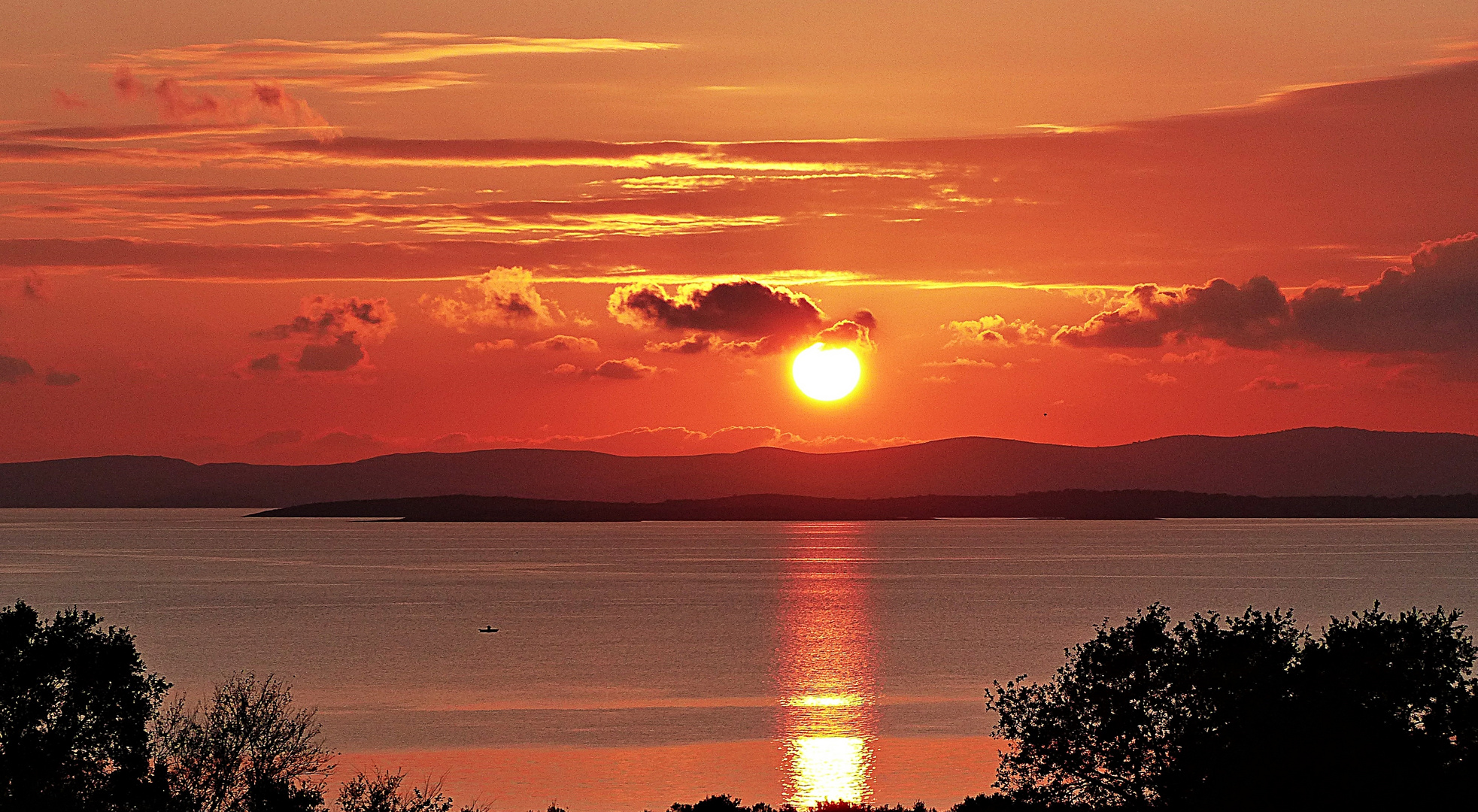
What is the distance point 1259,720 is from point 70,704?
36.1 meters

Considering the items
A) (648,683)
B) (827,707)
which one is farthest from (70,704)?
(648,683)

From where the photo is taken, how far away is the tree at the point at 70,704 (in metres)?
43.1

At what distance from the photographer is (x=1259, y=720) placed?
44.1 m

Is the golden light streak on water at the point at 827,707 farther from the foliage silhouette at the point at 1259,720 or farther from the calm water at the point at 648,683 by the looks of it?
the foliage silhouette at the point at 1259,720

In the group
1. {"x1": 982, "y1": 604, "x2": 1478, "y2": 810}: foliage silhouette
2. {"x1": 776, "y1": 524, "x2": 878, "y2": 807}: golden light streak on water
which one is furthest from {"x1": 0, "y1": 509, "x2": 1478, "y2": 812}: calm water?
{"x1": 982, "y1": 604, "x2": 1478, "y2": 810}: foliage silhouette

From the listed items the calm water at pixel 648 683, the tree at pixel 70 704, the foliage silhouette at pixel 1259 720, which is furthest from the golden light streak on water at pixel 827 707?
the tree at pixel 70 704

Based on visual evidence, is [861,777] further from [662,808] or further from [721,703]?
[721,703]

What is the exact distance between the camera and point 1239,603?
194125mm

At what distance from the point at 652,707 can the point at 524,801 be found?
32.7 meters

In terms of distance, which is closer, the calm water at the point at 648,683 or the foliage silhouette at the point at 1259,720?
the foliage silhouette at the point at 1259,720

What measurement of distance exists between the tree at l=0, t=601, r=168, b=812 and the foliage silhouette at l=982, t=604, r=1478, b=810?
2793cm

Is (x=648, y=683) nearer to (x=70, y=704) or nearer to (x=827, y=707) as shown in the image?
(x=827, y=707)

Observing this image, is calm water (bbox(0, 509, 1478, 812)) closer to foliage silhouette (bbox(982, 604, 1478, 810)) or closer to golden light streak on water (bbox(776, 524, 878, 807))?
golden light streak on water (bbox(776, 524, 878, 807))

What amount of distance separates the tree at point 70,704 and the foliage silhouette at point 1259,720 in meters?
27.9
